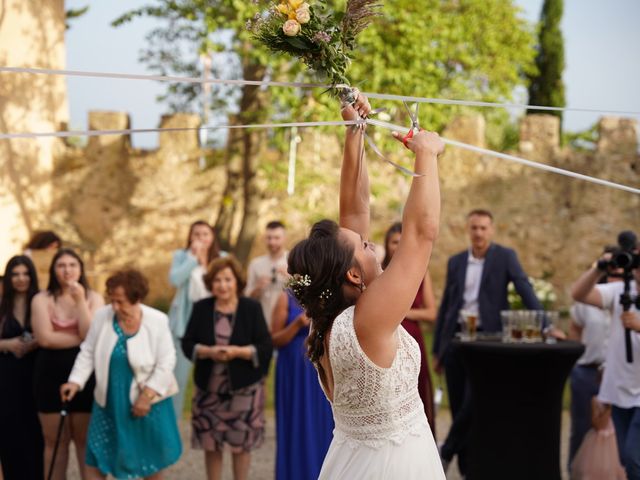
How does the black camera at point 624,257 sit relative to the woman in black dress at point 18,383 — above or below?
above

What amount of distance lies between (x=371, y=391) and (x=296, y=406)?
135 inches

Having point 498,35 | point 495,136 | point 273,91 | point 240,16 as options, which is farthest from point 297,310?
point 495,136

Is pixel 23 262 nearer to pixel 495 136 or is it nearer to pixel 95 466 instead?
pixel 95 466

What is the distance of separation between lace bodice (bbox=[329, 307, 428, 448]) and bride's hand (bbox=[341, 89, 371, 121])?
0.74 m

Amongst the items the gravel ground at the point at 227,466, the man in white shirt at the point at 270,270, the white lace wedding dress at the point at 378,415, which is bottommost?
the gravel ground at the point at 227,466

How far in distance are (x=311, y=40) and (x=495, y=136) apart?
79.5 feet

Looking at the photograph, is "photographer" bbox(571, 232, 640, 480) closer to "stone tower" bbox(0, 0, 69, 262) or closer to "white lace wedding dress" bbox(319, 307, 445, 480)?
"white lace wedding dress" bbox(319, 307, 445, 480)

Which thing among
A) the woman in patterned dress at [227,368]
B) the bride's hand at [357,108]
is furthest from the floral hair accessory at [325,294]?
the woman in patterned dress at [227,368]

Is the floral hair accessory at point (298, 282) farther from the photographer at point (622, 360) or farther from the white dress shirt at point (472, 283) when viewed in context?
the white dress shirt at point (472, 283)

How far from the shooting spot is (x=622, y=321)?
561 cm

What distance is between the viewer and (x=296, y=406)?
21.6ft

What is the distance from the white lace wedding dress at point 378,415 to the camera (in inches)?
125

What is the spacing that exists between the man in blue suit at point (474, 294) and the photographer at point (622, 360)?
3.28 ft

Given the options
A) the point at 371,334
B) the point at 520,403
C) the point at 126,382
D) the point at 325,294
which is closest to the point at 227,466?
the point at 126,382
